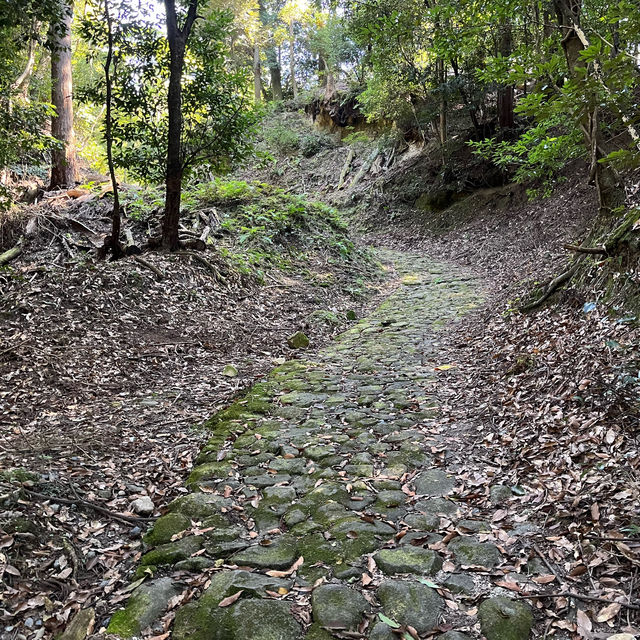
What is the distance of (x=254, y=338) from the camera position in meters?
7.52

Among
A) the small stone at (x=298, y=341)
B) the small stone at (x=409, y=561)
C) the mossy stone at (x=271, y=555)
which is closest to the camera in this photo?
the small stone at (x=409, y=561)

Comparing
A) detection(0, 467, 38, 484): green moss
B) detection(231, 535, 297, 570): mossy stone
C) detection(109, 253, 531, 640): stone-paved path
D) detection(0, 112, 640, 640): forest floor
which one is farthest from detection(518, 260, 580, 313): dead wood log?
detection(0, 467, 38, 484): green moss

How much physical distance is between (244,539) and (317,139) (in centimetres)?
2498

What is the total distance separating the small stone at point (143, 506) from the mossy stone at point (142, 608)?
2.59ft

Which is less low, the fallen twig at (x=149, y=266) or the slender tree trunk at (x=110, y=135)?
the slender tree trunk at (x=110, y=135)

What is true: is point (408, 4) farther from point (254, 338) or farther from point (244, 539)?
point (244, 539)

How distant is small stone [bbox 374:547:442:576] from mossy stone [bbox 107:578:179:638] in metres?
1.26

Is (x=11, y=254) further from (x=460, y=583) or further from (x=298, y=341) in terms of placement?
(x=460, y=583)

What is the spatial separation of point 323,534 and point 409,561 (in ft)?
2.04

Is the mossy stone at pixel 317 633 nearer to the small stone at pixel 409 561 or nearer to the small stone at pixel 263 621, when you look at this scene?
the small stone at pixel 263 621

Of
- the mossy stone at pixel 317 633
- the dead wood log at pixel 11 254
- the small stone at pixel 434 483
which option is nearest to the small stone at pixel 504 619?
the mossy stone at pixel 317 633

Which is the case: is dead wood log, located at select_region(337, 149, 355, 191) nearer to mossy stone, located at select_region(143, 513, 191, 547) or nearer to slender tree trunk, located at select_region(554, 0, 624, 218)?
slender tree trunk, located at select_region(554, 0, 624, 218)

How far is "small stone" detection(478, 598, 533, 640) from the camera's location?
91.7 inches

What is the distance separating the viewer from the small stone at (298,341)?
7570 millimetres
